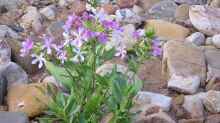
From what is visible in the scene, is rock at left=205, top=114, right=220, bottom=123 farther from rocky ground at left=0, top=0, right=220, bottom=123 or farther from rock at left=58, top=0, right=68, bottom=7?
rock at left=58, top=0, right=68, bottom=7

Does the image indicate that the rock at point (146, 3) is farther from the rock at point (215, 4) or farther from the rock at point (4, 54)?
the rock at point (4, 54)

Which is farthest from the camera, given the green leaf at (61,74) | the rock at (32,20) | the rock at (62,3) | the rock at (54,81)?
the rock at (62,3)

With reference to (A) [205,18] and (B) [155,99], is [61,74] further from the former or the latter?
(A) [205,18]

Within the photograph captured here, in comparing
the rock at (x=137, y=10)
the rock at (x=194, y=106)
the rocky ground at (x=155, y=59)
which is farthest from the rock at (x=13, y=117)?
the rock at (x=137, y=10)

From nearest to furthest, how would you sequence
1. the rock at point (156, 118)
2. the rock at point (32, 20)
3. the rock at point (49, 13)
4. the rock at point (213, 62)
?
the rock at point (156, 118)
the rock at point (213, 62)
the rock at point (32, 20)
the rock at point (49, 13)

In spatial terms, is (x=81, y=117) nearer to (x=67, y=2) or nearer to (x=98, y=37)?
(x=98, y=37)
